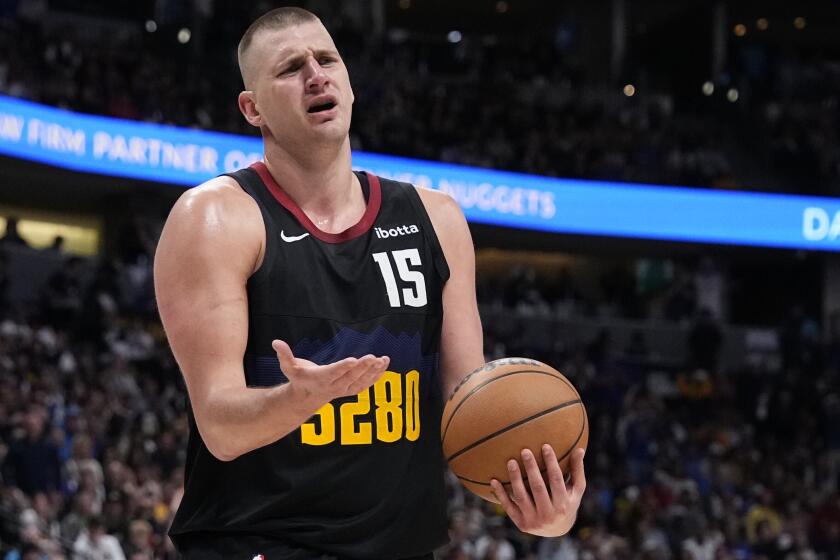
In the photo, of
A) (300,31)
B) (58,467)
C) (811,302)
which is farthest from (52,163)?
(811,302)

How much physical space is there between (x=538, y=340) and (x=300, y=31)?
1731cm

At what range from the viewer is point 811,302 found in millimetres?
23812

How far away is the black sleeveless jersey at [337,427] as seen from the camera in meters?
2.94

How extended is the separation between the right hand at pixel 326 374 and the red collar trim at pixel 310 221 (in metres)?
0.62

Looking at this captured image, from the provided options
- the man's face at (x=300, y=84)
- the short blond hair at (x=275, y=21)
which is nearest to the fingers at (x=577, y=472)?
the man's face at (x=300, y=84)

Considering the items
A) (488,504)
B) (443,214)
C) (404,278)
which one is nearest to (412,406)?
(404,278)

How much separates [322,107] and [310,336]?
545 mm

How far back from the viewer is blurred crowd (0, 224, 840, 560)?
1020 cm

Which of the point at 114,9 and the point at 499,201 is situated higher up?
the point at 114,9

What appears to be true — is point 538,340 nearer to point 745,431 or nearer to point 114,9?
point 745,431

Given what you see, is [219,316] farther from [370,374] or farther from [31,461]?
[31,461]

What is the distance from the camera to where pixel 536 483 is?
9.41ft

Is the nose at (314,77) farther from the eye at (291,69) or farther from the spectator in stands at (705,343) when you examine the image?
the spectator in stands at (705,343)

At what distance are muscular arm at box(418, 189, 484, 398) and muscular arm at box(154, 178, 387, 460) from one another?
0.49 m
